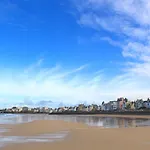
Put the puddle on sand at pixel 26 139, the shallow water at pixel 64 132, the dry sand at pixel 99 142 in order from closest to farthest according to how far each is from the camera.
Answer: the dry sand at pixel 99 142 < the puddle on sand at pixel 26 139 < the shallow water at pixel 64 132

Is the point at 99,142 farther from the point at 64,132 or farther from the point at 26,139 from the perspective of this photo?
the point at 64,132

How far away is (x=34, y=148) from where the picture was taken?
45.8ft

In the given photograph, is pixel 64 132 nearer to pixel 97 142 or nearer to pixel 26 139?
pixel 26 139

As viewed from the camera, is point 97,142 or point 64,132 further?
point 64,132

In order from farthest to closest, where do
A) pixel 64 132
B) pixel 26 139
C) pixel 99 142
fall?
pixel 64 132 < pixel 26 139 < pixel 99 142

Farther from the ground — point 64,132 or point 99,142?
point 64,132

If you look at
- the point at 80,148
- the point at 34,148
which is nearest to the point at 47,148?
the point at 34,148

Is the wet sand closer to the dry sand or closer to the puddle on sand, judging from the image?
the dry sand

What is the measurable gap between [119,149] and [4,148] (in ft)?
19.8

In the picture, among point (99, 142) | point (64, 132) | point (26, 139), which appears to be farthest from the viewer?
point (64, 132)

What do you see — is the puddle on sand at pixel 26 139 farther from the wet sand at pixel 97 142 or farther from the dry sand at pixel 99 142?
the dry sand at pixel 99 142

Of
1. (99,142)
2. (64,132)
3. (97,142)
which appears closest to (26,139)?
(97,142)

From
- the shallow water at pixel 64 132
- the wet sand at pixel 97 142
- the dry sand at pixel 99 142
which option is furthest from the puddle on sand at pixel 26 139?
the dry sand at pixel 99 142

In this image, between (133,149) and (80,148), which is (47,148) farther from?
(133,149)
